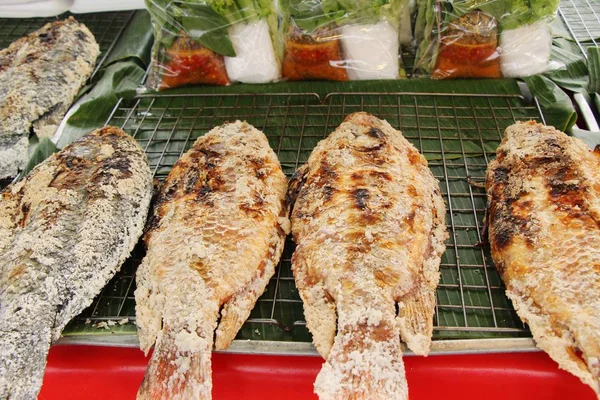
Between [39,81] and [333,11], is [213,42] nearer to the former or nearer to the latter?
[333,11]

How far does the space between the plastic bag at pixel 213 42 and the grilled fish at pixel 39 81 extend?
2.01 feet

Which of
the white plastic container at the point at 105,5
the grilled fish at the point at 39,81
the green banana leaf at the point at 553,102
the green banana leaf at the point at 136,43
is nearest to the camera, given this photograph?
the green banana leaf at the point at 553,102

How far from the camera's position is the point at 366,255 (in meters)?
1.90

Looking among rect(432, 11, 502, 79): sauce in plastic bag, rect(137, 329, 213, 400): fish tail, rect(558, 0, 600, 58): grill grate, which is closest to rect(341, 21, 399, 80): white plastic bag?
rect(432, 11, 502, 79): sauce in plastic bag

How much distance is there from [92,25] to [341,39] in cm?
248

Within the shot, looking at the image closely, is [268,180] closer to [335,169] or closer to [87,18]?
[335,169]

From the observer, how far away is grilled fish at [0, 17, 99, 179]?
3143 millimetres

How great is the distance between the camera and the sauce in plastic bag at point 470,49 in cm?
323

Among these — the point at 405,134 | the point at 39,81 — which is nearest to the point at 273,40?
the point at 405,134

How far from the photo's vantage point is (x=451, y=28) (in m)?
3.29

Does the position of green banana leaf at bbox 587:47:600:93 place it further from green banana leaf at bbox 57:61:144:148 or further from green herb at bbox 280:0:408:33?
green banana leaf at bbox 57:61:144:148

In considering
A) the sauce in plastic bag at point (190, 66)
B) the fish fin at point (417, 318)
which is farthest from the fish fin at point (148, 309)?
the sauce in plastic bag at point (190, 66)

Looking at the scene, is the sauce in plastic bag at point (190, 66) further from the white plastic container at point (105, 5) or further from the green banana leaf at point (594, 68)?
the green banana leaf at point (594, 68)

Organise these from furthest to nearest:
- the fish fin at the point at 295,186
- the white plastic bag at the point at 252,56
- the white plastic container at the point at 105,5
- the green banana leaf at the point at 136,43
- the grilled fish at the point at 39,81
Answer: the white plastic container at the point at 105,5 < the green banana leaf at the point at 136,43 < the white plastic bag at the point at 252,56 < the grilled fish at the point at 39,81 < the fish fin at the point at 295,186
